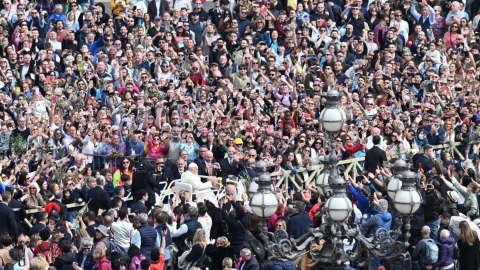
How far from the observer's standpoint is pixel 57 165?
28484 mm

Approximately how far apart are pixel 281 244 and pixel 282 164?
10.1 metres

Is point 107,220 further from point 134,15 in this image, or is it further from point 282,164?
point 134,15

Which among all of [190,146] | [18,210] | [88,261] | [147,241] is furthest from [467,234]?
[18,210]

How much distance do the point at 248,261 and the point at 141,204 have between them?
11.5 feet

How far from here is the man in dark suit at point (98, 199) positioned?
25.8 meters

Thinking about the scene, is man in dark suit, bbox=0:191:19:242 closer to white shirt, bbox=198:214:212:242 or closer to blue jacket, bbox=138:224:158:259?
blue jacket, bbox=138:224:158:259

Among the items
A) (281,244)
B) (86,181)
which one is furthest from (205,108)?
(281,244)

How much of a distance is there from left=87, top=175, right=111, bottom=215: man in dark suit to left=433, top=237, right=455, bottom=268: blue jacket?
19.7ft

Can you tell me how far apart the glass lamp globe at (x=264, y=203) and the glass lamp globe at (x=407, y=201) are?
155cm

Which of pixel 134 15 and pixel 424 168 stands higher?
pixel 134 15

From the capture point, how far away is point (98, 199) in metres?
25.9

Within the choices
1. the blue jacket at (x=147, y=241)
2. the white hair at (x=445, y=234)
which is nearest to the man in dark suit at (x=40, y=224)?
the blue jacket at (x=147, y=241)

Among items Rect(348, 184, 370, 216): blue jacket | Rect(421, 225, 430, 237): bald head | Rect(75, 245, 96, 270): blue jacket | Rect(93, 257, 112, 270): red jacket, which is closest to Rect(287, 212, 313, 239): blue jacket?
Rect(421, 225, 430, 237): bald head

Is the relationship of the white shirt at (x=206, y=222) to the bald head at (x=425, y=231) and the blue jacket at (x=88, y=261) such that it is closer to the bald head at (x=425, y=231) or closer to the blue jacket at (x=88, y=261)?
the blue jacket at (x=88, y=261)
